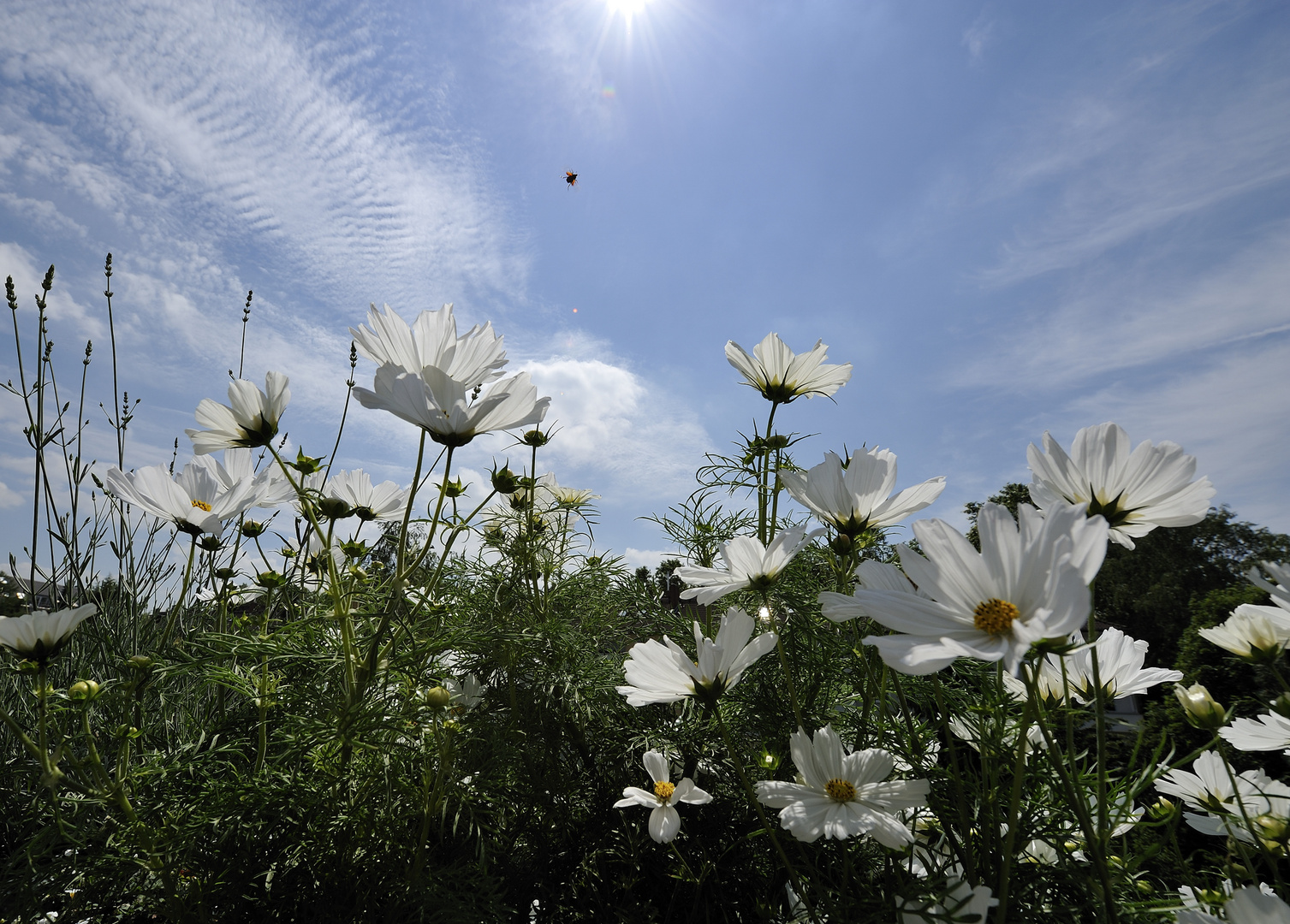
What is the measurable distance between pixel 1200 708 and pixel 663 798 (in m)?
0.56

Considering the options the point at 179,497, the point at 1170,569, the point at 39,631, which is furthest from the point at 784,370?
the point at 1170,569

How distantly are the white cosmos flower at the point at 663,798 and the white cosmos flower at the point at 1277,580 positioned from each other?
1.75 feet

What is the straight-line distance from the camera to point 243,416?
677 millimetres

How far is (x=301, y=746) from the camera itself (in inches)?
24.5

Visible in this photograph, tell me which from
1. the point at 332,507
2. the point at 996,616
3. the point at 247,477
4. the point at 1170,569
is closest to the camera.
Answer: the point at 996,616

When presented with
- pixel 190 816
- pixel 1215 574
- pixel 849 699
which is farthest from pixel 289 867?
pixel 1215 574

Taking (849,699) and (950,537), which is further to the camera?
(849,699)

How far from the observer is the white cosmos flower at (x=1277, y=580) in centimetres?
49

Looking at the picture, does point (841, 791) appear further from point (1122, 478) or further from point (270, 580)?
point (270, 580)

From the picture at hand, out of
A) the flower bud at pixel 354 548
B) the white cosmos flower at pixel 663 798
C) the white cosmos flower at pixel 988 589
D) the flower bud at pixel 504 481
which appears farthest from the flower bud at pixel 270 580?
the white cosmos flower at pixel 988 589

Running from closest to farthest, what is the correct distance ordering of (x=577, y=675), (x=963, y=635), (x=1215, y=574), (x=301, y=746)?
(x=963, y=635) < (x=301, y=746) < (x=577, y=675) < (x=1215, y=574)

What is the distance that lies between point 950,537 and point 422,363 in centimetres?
53

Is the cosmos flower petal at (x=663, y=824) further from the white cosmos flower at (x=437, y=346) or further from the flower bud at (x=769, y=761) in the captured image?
the white cosmos flower at (x=437, y=346)

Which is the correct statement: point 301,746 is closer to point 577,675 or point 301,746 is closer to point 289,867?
point 289,867
